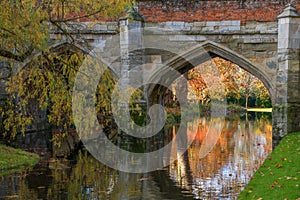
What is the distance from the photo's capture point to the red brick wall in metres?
13.1

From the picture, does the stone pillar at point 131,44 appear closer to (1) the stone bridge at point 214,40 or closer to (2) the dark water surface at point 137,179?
(1) the stone bridge at point 214,40

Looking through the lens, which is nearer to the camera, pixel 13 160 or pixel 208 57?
pixel 13 160

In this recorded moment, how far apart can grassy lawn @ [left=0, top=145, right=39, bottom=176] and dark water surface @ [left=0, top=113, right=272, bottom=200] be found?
257 mm

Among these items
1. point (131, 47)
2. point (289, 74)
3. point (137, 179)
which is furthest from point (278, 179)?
point (131, 47)

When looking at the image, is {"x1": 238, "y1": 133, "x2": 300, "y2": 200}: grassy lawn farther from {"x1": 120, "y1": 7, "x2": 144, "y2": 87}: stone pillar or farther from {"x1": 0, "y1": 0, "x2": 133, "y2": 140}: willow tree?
{"x1": 120, "y1": 7, "x2": 144, "y2": 87}: stone pillar

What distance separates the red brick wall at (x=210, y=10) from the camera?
43.1 ft

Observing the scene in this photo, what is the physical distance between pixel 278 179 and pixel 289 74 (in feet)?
20.6

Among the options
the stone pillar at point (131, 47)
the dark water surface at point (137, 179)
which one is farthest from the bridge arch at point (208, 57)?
the dark water surface at point (137, 179)

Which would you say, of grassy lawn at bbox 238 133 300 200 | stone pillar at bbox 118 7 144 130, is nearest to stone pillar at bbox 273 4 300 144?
grassy lawn at bbox 238 133 300 200

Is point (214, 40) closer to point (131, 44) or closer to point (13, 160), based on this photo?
point (131, 44)

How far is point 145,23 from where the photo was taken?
13734 mm

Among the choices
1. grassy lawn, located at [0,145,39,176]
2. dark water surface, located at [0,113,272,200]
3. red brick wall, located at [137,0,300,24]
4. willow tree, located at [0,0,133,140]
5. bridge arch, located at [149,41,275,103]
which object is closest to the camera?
willow tree, located at [0,0,133,140]

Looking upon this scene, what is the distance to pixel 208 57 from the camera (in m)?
14.3

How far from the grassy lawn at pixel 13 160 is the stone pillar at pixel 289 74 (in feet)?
21.3
